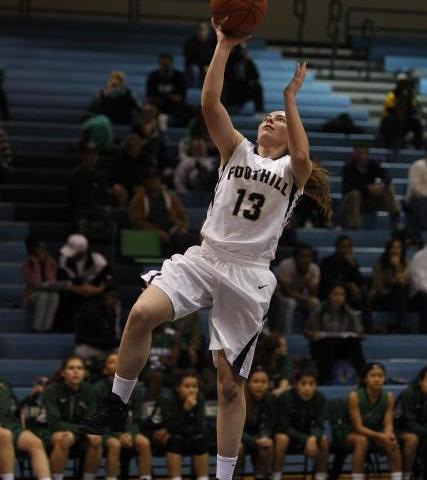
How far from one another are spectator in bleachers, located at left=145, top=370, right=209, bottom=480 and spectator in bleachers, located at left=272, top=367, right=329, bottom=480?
2.47 feet

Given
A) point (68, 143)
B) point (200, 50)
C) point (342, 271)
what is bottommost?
point (342, 271)

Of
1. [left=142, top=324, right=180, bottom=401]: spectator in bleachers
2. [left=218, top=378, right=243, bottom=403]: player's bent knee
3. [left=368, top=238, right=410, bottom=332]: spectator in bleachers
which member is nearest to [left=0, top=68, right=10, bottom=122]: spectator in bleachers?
[left=142, top=324, right=180, bottom=401]: spectator in bleachers

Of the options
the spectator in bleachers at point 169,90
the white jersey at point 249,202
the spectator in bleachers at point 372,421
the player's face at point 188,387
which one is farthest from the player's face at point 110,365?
the spectator in bleachers at point 169,90

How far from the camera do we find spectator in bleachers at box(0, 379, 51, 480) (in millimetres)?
10703

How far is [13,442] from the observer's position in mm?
10953

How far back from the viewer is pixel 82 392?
11289 mm

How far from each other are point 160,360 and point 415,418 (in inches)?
98.0

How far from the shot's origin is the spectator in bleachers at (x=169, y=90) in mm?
16562

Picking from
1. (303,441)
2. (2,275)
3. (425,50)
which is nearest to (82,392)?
(303,441)

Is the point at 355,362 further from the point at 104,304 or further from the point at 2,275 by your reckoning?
the point at 2,275

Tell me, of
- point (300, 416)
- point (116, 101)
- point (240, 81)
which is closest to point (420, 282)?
point (300, 416)

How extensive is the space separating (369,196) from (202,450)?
5.17 m

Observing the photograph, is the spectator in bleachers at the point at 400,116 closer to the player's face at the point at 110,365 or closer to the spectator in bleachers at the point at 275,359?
the spectator in bleachers at the point at 275,359

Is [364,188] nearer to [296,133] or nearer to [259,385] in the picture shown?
[259,385]
